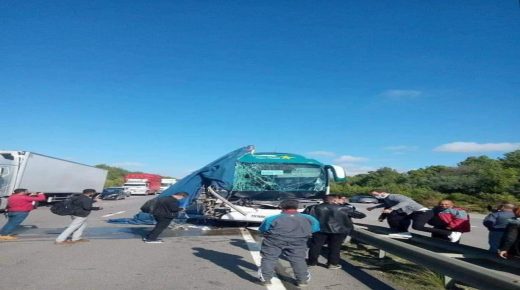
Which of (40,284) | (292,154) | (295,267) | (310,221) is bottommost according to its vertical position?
(40,284)

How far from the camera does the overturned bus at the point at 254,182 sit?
1380 cm

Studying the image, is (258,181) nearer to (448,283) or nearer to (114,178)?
(448,283)

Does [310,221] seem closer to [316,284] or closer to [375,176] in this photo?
[316,284]

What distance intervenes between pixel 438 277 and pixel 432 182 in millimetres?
51599

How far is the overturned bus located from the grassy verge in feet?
14.8

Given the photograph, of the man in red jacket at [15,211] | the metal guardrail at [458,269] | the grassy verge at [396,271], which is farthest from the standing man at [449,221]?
the man in red jacket at [15,211]

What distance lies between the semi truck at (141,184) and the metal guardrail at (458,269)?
2069 inches

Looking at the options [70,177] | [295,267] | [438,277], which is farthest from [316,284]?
[70,177]

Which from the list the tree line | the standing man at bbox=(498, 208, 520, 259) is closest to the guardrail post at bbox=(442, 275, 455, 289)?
the standing man at bbox=(498, 208, 520, 259)

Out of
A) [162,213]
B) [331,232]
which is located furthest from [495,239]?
[162,213]

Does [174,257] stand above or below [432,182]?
below

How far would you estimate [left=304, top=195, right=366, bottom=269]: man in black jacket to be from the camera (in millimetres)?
7742

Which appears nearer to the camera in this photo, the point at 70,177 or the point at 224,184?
the point at 224,184

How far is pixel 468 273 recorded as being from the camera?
487 cm
